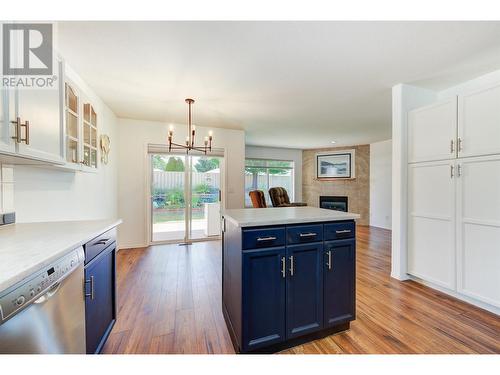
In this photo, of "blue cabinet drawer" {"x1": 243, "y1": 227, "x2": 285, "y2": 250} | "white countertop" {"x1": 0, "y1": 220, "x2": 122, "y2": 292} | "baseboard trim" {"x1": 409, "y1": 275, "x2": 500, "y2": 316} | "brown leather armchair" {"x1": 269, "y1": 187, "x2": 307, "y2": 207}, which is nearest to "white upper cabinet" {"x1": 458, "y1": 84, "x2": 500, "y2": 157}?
"baseboard trim" {"x1": 409, "y1": 275, "x2": 500, "y2": 316}

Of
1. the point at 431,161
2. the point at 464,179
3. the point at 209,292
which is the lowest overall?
the point at 209,292

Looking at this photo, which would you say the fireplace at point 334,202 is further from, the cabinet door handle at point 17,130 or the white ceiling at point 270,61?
the cabinet door handle at point 17,130

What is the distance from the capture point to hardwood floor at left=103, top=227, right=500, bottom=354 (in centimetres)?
154

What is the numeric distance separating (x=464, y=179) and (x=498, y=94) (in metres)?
0.79

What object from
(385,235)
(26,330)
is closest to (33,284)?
(26,330)

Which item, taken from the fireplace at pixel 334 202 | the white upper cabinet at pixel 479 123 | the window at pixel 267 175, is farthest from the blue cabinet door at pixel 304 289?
the fireplace at pixel 334 202

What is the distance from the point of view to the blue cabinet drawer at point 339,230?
5.28 ft

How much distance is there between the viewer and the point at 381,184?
6.04 m

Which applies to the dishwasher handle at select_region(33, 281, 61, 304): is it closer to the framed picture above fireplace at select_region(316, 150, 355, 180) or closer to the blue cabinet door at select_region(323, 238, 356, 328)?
the blue cabinet door at select_region(323, 238, 356, 328)

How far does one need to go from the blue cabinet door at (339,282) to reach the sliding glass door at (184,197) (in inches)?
134

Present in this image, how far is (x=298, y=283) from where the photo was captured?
150 cm

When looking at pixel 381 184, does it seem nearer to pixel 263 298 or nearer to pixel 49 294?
pixel 263 298
